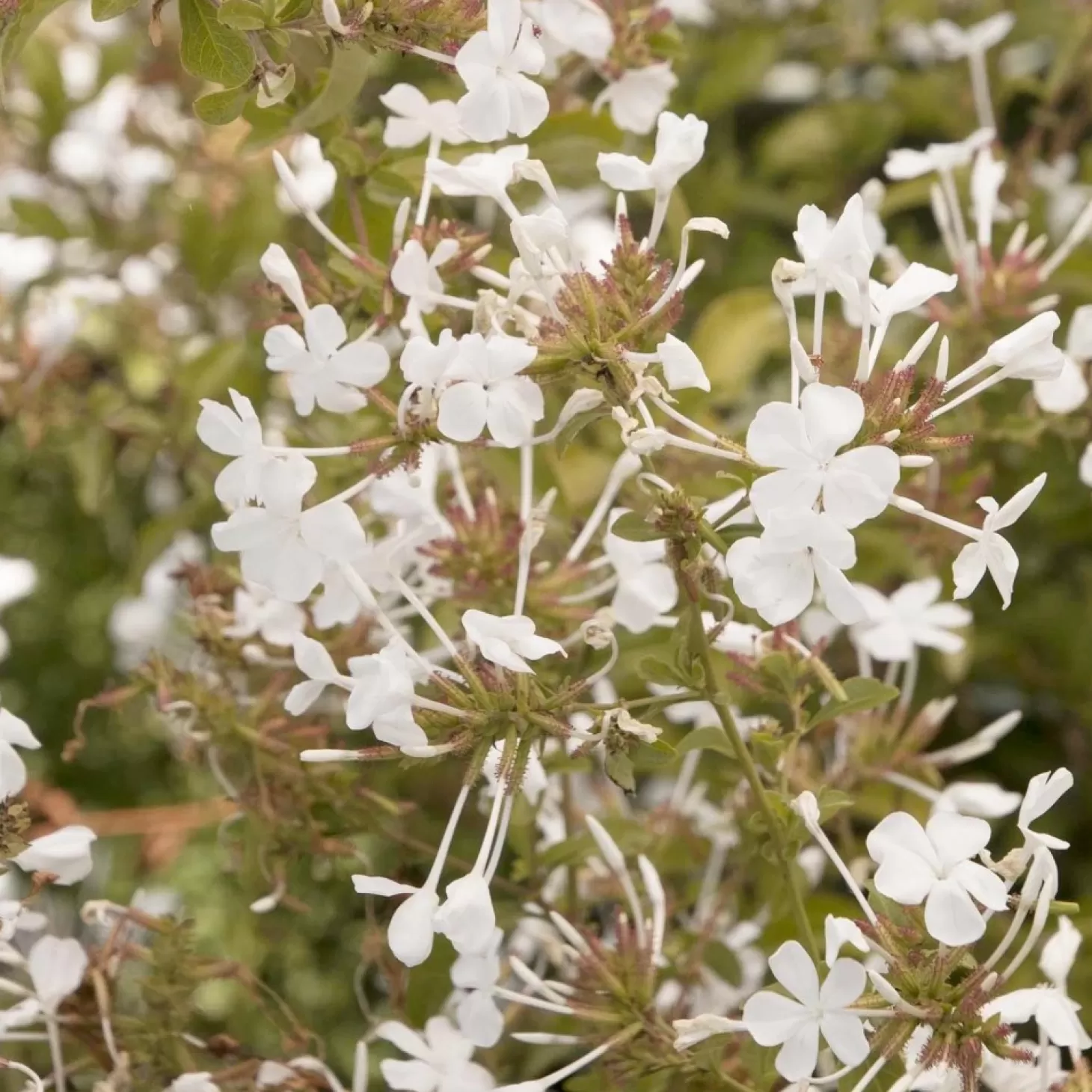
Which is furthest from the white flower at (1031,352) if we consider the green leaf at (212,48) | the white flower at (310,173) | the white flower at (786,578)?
the white flower at (310,173)

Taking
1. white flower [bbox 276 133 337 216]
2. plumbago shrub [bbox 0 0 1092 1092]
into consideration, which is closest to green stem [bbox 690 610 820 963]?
plumbago shrub [bbox 0 0 1092 1092]

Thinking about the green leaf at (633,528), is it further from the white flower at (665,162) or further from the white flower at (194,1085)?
the white flower at (194,1085)

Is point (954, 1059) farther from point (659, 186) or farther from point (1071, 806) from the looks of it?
point (1071, 806)

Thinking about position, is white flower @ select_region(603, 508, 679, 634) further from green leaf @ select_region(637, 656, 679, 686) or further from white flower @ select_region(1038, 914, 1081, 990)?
white flower @ select_region(1038, 914, 1081, 990)

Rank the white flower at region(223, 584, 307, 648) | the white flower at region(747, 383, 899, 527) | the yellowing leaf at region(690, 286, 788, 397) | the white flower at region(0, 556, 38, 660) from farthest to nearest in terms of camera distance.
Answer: the yellowing leaf at region(690, 286, 788, 397), the white flower at region(0, 556, 38, 660), the white flower at region(223, 584, 307, 648), the white flower at region(747, 383, 899, 527)

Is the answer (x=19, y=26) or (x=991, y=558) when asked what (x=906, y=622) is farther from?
(x=19, y=26)
